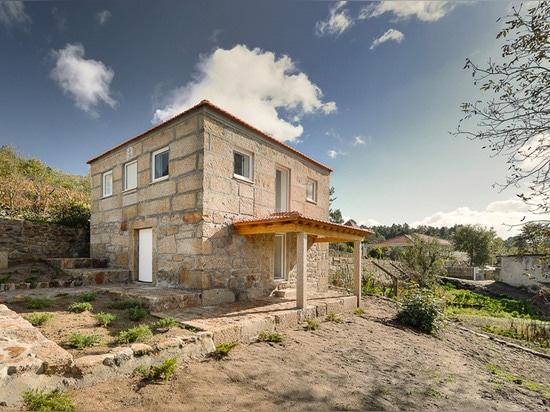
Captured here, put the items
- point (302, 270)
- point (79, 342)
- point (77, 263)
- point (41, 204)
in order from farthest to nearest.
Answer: point (41, 204), point (77, 263), point (302, 270), point (79, 342)

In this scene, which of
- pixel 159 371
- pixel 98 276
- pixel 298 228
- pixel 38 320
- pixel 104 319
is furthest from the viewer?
pixel 98 276

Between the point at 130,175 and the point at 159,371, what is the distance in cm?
730

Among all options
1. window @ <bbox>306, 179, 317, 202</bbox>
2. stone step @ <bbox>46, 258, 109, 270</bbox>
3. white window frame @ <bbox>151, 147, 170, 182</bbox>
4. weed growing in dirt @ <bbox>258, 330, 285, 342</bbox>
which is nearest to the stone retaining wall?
stone step @ <bbox>46, 258, 109, 270</bbox>

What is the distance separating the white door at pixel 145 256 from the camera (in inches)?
314

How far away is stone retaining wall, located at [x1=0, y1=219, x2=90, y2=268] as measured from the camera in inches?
380

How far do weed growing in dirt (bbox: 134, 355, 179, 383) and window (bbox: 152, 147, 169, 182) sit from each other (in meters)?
5.43

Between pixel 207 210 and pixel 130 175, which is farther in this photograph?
pixel 130 175

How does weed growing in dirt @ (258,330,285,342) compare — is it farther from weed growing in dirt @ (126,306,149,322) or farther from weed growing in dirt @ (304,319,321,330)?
weed growing in dirt @ (126,306,149,322)

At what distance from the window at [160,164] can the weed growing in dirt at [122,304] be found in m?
3.48

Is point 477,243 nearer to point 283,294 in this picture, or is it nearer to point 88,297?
point 283,294

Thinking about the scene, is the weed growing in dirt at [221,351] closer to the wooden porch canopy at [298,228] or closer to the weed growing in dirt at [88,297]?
the wooden porch canopy at [298,228]

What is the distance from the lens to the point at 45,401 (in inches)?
96.6

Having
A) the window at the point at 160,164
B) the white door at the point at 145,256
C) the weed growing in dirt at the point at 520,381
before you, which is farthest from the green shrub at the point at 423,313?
the window at the point at 160,164

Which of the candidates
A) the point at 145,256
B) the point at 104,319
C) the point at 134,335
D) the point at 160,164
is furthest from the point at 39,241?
the point at 134,335
